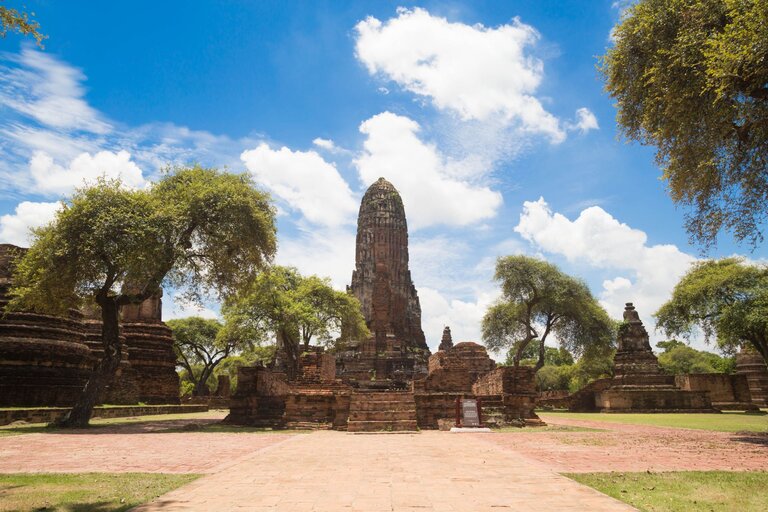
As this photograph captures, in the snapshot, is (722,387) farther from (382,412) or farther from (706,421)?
(382,412)

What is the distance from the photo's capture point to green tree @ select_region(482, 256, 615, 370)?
3831 cm

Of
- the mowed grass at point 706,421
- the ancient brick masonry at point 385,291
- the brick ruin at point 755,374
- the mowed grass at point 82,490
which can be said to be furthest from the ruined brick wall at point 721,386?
the mowed grass at point 82,490

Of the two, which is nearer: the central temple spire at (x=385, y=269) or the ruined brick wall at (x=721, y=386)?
the ruined brick wall at (x=721, y=386)

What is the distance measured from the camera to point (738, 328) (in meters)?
24.7

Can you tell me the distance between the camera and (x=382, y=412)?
16.1 m

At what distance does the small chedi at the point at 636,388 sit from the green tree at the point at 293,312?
17.8 meters

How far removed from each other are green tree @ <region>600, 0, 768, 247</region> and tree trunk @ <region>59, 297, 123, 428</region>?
17.2 metres

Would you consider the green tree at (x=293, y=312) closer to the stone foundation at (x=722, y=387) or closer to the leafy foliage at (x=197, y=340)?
the leafy foliage at (x=197, y=340)

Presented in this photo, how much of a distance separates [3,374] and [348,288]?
43.6m

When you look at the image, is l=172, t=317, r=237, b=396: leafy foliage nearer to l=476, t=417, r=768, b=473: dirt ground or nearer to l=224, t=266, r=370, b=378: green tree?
l=224, t=266, r=370, b=378: green tree

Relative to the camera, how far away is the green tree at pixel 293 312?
109 ft

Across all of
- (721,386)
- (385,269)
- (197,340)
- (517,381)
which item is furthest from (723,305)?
(197,340)

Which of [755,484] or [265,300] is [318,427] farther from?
[265,300]

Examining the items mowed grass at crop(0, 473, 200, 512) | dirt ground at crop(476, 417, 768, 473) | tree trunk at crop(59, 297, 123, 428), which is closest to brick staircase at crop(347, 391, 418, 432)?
dirt ground at crop(476, 417, 768, 473)
